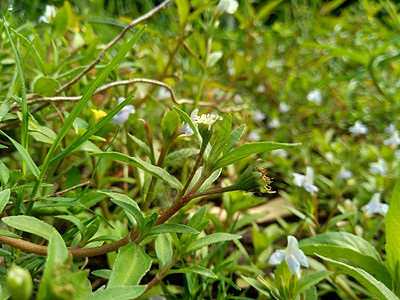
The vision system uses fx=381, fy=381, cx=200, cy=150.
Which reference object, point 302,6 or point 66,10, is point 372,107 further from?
point 66,10

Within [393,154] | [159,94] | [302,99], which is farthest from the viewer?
[302,99]

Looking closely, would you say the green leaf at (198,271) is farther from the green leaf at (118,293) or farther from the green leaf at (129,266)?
the green leaf at (118,293)

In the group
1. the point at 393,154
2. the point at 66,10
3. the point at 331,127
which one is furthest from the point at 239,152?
the point at 331,127

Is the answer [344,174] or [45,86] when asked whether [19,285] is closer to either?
[45,86]

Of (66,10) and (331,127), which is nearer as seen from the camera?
(66,10)

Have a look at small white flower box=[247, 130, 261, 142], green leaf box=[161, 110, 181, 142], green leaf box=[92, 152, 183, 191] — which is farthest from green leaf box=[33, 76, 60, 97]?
small white flower box=[247, 130, 261, 142]

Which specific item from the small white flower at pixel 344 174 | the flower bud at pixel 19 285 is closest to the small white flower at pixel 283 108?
the small white flower at pixel 344 174

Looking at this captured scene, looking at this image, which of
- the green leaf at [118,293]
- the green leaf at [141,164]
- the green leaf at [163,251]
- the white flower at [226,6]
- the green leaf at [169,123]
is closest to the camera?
the green leaf at [118,293]
